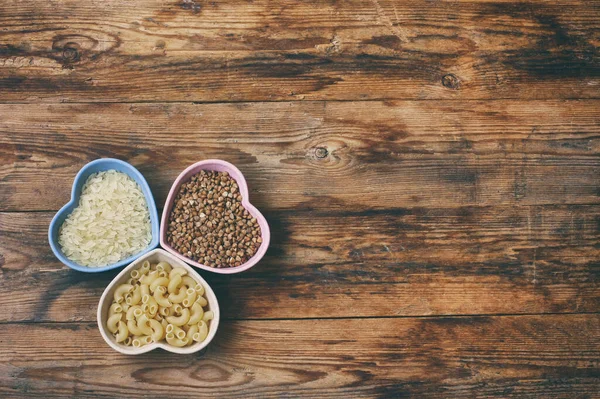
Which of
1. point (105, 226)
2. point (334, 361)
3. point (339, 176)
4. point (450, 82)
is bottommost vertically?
point (334, 361)

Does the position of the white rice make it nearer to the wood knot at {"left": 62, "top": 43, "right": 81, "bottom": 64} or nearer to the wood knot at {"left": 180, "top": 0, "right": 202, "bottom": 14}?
the wood knot at {"left": 62, "top": 43, "right": 81, "bottom": 64}

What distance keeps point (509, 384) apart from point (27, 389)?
1.41m

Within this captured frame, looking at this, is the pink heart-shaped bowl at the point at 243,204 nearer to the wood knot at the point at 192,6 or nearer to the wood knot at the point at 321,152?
the wood knot at the point at 321,152

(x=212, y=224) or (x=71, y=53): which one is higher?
(x=71, y=53)

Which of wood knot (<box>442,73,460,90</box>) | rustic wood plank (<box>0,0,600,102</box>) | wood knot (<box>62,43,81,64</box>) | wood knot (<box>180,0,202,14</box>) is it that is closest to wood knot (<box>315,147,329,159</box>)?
rustic wood plank (<box>0,0,600,102</box>)

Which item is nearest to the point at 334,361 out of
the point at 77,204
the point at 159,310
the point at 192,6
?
the point at 159,310

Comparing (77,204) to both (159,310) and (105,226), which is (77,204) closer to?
(105,226)

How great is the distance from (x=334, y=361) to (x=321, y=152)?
63 centimetres

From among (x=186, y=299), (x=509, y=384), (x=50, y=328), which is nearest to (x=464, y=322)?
(x=509, y=384)

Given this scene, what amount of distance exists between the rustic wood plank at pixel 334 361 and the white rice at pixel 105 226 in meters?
0.23

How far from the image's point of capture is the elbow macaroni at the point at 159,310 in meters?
1.55

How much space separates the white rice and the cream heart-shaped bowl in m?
0.06

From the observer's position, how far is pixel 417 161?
5.80 ft

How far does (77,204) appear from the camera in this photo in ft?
5.34
